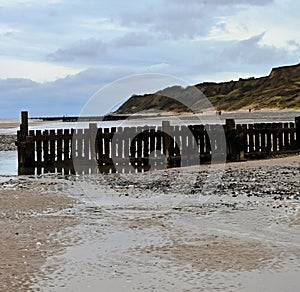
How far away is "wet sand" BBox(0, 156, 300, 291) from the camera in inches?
257

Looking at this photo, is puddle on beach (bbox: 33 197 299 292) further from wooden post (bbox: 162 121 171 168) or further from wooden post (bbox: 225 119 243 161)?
wooden post (bbox: 225 119 243 161)

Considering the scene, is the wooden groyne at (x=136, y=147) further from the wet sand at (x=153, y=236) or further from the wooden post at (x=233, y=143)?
the wet sand at (x=153, y=236)

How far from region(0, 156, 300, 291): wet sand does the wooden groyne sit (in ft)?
17.3

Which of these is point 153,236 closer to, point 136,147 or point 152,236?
point 152,236

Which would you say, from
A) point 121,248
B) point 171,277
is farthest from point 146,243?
point 171,277

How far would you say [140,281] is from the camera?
21.2 feet

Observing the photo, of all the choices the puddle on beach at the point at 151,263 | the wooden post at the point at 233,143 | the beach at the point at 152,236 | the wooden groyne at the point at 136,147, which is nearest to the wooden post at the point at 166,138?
the wooden groyne at the point at 136,147

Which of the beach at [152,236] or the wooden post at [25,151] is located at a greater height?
the wooden post at [25,151]

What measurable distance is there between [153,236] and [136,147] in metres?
13.2

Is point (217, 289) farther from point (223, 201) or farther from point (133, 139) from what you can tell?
point (133, 139)

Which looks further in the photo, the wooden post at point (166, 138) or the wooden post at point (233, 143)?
the wooden post at point (233, 143)

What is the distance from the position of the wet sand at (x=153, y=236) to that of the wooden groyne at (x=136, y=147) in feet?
17.3

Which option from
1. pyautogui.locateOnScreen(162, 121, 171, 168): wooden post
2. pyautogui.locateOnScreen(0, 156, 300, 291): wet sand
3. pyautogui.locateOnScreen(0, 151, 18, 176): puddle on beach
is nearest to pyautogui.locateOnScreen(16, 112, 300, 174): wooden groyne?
pyautogui.locateOnScreen(162, 121, 171, 168): wooden post

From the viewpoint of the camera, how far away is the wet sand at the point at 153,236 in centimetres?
654
